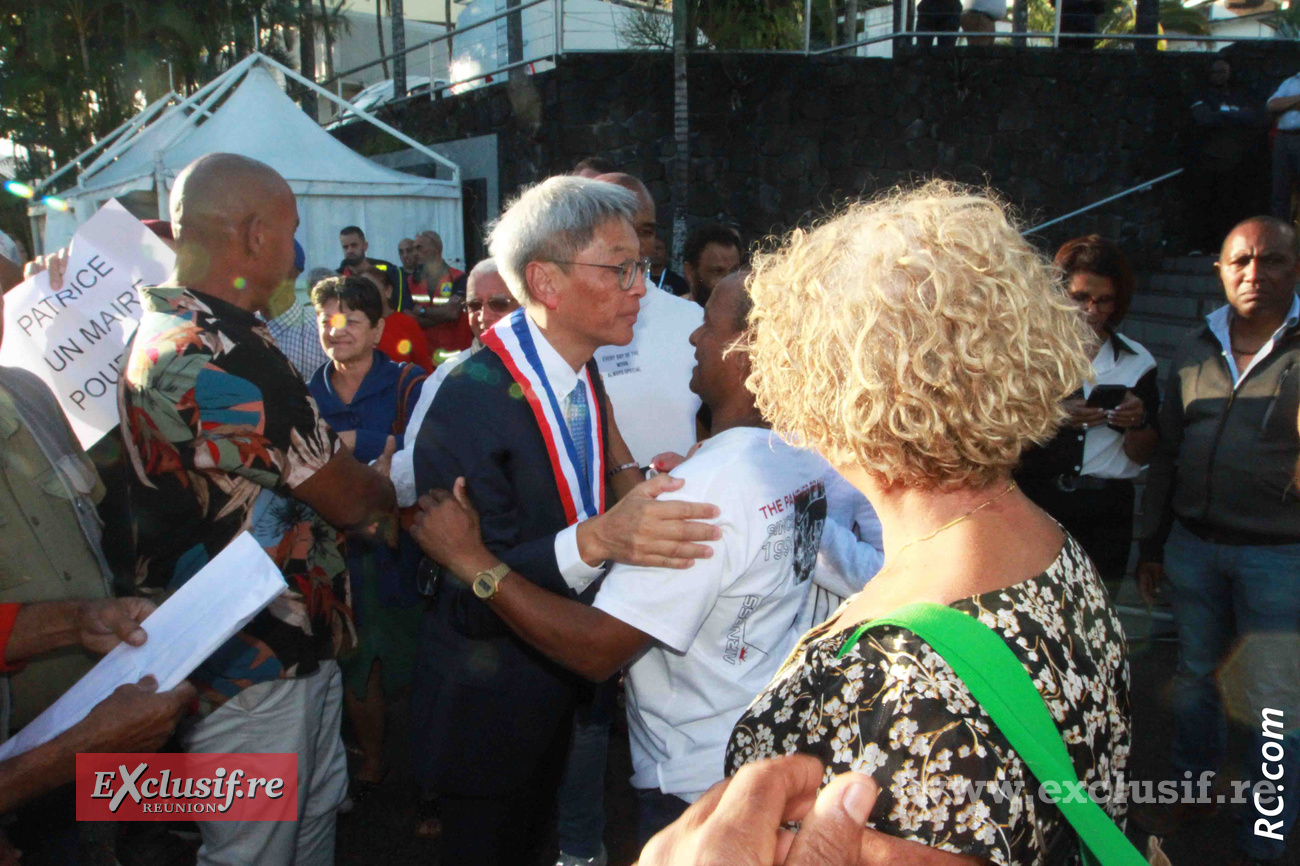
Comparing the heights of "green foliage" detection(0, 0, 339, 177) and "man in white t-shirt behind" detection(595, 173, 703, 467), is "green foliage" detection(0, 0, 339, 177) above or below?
above

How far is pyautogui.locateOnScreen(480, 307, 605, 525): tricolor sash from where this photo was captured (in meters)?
2.09

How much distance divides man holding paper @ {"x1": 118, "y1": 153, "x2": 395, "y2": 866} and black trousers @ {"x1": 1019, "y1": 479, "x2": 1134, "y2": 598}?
2.82m

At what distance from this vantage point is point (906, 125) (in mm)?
10719

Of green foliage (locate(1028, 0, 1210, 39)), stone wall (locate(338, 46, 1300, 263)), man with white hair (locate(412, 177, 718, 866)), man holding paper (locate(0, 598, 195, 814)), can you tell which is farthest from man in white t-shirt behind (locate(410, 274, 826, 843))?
green foliage (locate(1028, 0, 1210, 39))

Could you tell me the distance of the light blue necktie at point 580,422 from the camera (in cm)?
221

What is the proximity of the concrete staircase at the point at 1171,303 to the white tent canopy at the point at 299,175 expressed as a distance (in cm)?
769

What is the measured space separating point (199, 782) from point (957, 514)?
1983mm

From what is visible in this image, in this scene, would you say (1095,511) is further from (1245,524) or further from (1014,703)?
(1014,703)

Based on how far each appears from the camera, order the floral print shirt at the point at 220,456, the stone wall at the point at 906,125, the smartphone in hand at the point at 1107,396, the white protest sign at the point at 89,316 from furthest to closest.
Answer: the stone wall at the point at 906,125, the smartphone in hand at the point at 1107,396, the white protest sign at the point at 89,316, the floral print shirt at the point at 220,456

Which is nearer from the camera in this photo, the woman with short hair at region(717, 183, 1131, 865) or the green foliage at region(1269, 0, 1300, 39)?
the woman with short hair at region(717, 183, 1131, 865)

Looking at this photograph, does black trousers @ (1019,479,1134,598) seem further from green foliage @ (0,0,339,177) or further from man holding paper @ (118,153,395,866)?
green foliage @ (0,0,339,177)

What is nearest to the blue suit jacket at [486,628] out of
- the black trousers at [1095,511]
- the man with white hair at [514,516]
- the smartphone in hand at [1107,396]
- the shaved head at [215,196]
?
the man with white hair at [514,516]

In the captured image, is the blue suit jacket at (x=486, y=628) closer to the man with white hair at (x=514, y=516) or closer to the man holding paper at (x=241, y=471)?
the man with white hair at (x=514, y=516)

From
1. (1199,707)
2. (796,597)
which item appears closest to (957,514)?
(796,597)
